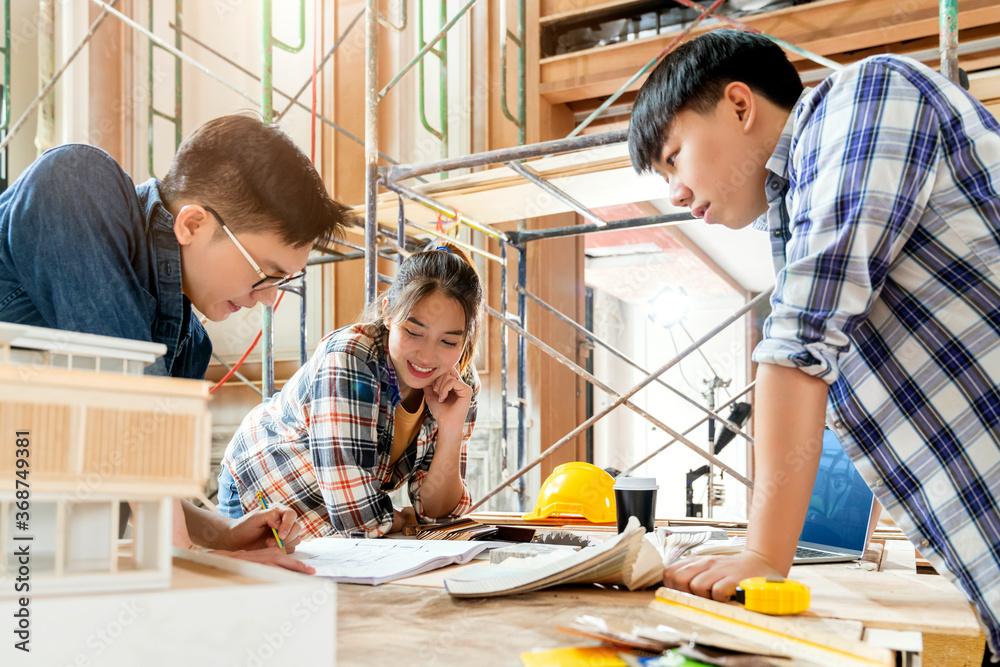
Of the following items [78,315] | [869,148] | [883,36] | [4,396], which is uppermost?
[883,36]

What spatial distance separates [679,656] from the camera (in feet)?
1.99

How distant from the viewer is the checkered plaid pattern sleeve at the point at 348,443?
5.80ft

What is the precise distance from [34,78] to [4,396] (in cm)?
481

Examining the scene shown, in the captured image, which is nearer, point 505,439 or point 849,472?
point 849,472

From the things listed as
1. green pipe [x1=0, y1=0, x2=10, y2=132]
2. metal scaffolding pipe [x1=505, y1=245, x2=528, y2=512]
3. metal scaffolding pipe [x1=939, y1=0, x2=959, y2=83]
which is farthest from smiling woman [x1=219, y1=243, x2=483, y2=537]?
Result: green pipe [x1=0, y1=0, x2=10, y2=132]

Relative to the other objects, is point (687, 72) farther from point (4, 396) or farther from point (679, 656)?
point (4, 396)

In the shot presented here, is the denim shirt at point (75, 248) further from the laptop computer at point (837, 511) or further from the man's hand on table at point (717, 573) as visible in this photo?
the laptop computer at point (837, 511)

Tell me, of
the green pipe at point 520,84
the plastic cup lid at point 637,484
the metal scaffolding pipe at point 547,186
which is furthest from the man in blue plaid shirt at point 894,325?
the green pipe at point 520,84

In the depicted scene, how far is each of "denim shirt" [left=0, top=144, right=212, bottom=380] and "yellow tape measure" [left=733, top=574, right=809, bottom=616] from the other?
879 millimetres

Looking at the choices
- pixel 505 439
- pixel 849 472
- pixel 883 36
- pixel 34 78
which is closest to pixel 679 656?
pixel 849 472

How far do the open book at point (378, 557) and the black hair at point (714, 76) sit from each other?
2.39 feet

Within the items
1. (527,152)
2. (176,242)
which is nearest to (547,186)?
(527,152)

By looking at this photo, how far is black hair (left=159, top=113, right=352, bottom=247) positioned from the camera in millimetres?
1270

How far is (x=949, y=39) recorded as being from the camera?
1.79 metres
